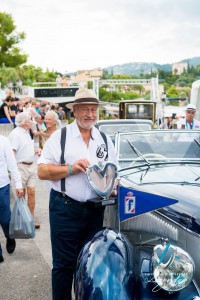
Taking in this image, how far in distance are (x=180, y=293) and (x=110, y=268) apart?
462 millimetres

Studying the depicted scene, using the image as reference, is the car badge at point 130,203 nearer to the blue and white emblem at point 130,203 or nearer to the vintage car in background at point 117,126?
the blue and white emblem at point 130,203

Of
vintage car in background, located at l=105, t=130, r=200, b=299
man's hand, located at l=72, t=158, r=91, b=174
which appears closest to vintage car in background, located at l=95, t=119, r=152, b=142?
vintage car in background, located at l=105, t=130, r=200, b=299

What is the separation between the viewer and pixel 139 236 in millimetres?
3375

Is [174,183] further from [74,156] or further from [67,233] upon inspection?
[67,233]

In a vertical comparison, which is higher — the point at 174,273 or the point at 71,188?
the point at 71,188

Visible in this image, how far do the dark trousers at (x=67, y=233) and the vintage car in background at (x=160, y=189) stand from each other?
11.5 inches

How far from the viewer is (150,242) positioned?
318 cm

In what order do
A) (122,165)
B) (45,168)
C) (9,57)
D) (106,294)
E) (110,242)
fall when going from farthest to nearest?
1. (9,57)
2. (122,165)
3. (45,168)
4. (110,242)
5. (106,294)

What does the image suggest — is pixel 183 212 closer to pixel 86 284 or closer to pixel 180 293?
pixel 180 293

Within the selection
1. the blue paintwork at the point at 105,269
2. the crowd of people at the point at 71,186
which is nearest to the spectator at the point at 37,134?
the crowd of people at the point at 71,186

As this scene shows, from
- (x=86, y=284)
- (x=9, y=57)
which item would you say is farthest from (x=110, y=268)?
(x=9, y=57)

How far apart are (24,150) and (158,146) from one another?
2231mm

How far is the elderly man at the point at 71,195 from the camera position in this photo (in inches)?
124

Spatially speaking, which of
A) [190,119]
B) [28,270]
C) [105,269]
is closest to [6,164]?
[28,270]
